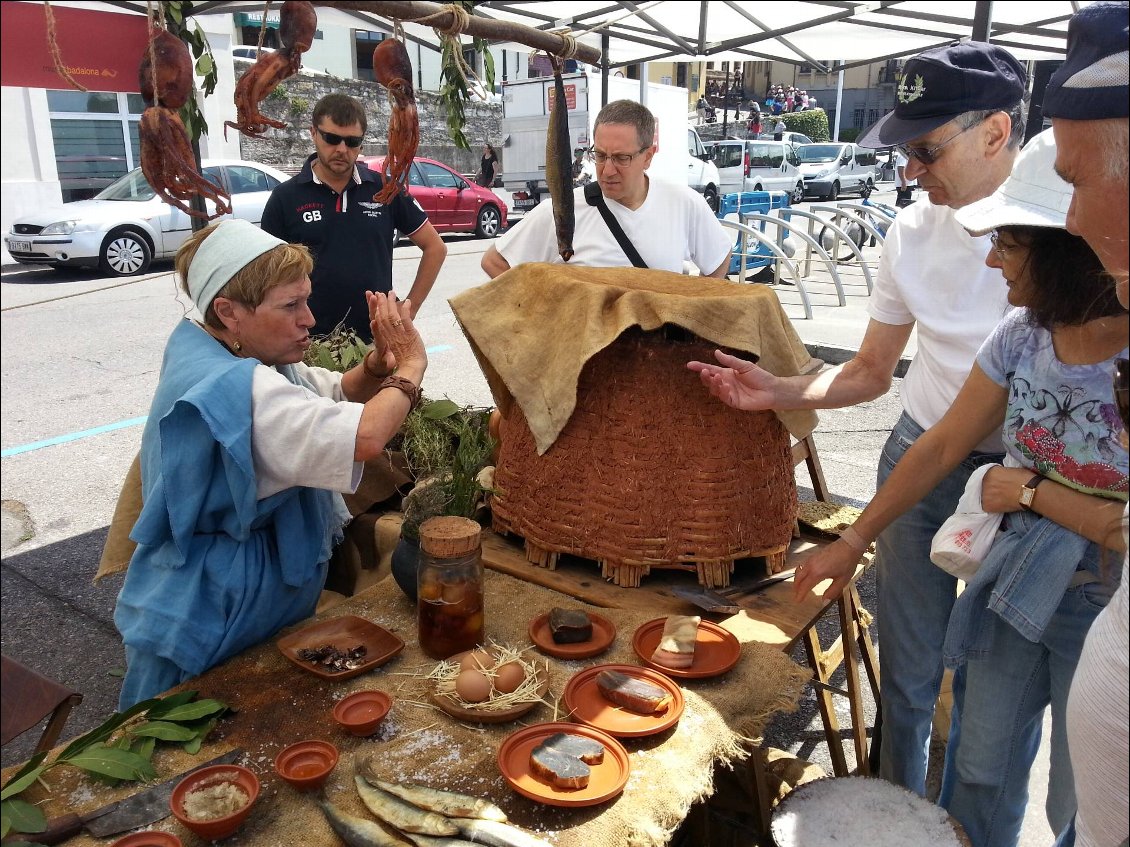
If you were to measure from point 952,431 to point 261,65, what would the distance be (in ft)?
5.31

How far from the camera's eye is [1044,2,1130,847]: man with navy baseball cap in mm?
1089

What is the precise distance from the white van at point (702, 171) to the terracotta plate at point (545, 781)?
18472mm

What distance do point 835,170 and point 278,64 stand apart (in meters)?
25.1

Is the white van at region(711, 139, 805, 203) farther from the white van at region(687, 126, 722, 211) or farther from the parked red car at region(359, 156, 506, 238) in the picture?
the parked red car at region(359, 156, 506, 238)

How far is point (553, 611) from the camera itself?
6.31ft

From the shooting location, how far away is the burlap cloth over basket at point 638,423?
2025mm

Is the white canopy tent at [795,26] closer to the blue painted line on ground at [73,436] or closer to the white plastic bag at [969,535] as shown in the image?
the blue painted line on ground at [73,436]

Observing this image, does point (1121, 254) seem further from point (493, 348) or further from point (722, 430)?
point (493, 348)

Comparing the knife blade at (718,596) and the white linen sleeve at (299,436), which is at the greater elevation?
the white linen sleeve at (299,436)

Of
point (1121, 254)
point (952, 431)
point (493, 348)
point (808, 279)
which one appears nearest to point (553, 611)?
point (493, 348)

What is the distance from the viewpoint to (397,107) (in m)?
1.96

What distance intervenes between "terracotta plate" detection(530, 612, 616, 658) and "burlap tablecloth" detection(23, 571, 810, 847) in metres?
0.02

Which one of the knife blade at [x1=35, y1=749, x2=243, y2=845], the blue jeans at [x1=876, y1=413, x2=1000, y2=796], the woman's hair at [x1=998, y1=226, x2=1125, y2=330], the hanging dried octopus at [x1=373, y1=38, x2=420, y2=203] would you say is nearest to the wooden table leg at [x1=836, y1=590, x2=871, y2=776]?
the blue jeans at [x1=876, y1=413, x2=1000, y2=796]

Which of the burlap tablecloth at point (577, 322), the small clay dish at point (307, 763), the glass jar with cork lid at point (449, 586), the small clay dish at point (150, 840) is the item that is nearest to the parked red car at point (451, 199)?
the burlap tablecloth at point (577, 322)
